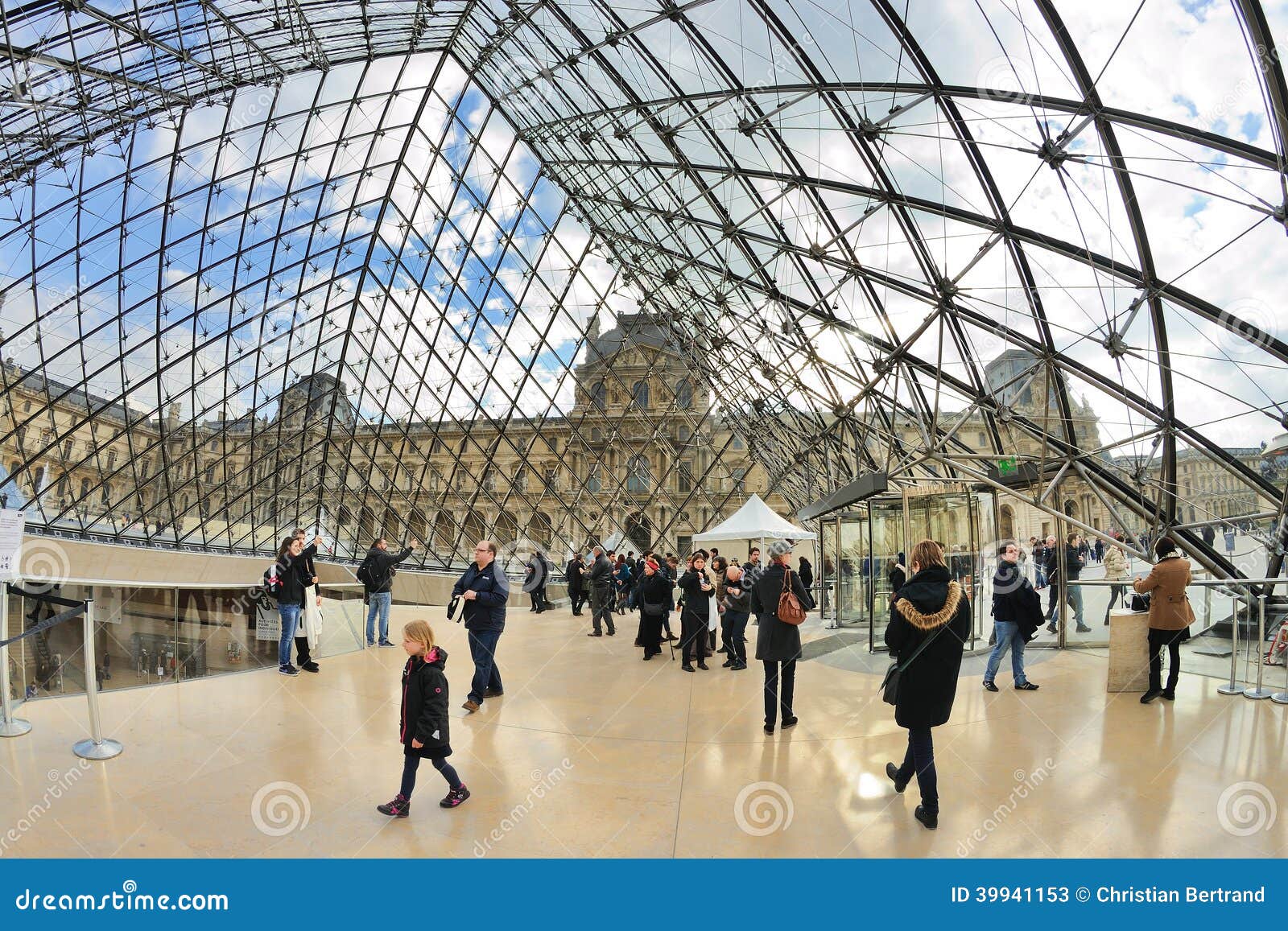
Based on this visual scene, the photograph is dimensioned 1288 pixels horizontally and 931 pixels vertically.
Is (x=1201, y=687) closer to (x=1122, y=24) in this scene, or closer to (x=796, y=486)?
(x=1122, y=24)

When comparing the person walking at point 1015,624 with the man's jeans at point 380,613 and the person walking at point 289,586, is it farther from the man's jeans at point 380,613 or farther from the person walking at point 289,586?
the man's jeans at point 380,613

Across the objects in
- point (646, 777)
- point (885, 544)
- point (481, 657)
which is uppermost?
point (885, 544)

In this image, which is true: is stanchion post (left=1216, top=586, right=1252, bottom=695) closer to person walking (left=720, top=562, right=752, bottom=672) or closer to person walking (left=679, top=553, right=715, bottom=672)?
person walking (left=720, top=562, right=752, bottom=672)

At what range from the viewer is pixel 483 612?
6.91 meters

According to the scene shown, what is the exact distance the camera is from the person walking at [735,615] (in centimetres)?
904

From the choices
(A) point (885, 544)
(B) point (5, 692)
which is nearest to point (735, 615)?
(A) point (885, 544)

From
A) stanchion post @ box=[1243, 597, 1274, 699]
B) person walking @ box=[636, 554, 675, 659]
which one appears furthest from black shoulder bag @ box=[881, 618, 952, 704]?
person walking @ box=[636, 554, 675, 659]

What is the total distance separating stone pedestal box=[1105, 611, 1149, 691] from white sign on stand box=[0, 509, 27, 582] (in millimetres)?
8889

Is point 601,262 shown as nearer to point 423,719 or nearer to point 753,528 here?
point 753,528

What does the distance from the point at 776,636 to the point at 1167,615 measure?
11.6 feet

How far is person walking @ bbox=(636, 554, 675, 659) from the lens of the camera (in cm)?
1044

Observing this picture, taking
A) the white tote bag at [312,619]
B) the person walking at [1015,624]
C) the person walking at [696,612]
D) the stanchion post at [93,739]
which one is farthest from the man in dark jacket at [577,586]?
the stanchion post at [93,739]

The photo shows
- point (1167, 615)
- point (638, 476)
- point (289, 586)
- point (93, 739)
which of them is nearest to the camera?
point (93, 739)

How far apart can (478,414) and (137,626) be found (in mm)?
24891
